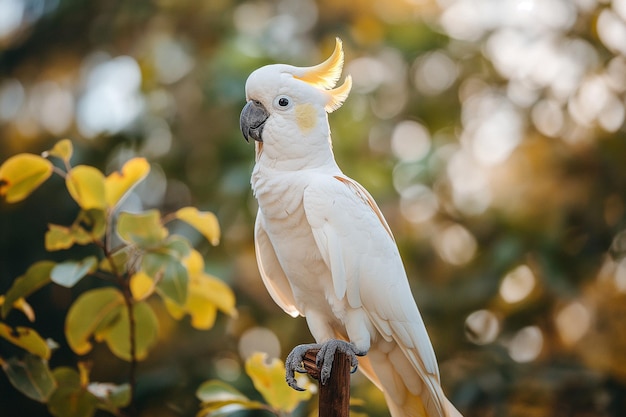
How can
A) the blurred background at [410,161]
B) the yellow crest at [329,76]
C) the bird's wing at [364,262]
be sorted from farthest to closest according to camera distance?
the blurred background at [410,161] < the yellow crest at [329,76] < the bird's wing at [364,262]

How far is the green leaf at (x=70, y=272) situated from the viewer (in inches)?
68.1

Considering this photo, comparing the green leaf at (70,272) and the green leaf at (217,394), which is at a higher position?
the green leaf at (70,272)

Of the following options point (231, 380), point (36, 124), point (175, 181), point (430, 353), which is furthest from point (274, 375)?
point (36, 124)

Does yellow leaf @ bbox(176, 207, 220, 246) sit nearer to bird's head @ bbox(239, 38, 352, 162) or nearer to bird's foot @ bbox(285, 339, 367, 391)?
bird's head @ bbox(239, 38, 352, 162)

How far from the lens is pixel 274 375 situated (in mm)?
1833

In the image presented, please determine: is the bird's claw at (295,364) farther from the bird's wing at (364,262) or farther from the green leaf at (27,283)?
the green leaf at (27,283)

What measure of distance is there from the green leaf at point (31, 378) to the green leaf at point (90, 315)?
0.35ft

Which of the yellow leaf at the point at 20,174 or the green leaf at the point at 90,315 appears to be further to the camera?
the green leaf at the point at 90,315

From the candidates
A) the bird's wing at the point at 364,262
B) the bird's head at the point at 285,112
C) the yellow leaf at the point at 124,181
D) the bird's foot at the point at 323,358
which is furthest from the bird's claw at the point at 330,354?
the yellow leaf at the point at 124,181

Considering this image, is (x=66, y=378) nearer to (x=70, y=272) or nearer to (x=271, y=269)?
(x=70, y=272)

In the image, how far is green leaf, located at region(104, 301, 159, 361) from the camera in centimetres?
197

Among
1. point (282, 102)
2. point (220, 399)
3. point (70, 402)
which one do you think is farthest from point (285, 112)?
point (70, 402)

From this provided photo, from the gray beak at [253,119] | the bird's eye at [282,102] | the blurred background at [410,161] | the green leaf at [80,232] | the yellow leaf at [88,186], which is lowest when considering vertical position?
the blurred background at [410,161]

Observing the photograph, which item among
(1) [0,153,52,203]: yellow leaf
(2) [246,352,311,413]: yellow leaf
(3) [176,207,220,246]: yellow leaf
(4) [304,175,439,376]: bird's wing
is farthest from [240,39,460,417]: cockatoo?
(1) [0,153,52,203]: yellow leaf
